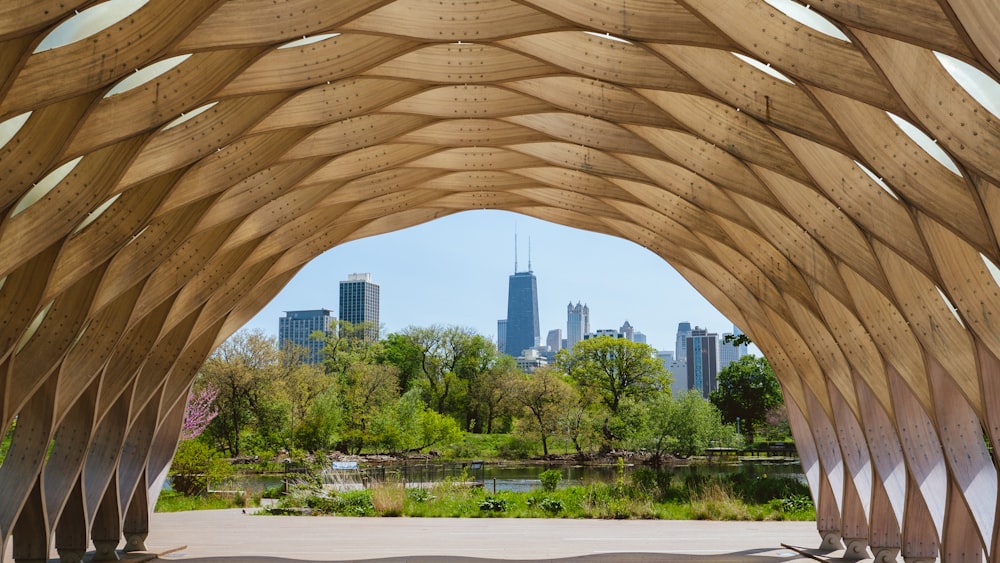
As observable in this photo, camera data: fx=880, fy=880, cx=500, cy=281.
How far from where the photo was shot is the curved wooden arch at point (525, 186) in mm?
11281

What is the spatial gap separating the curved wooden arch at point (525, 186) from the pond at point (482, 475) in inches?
634

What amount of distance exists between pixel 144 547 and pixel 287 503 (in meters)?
12.5

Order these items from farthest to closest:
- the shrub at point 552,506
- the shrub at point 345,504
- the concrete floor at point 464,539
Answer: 1. the shrub at point 345,504
2. the shrub at point 552,506
3. the concrete floor at point 464,539

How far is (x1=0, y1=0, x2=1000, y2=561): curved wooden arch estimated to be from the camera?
11281 mm

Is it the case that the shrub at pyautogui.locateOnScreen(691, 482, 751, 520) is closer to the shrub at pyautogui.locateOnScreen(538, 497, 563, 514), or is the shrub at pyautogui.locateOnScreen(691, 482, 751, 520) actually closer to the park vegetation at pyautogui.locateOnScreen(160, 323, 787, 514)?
the park vegetation at pyautogui.locateOnScreen(160, 323, 787, 514)

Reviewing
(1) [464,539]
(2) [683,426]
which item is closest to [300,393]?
(2) [683,426]

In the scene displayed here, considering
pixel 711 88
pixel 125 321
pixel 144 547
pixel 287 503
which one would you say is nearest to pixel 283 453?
pixel 287 503

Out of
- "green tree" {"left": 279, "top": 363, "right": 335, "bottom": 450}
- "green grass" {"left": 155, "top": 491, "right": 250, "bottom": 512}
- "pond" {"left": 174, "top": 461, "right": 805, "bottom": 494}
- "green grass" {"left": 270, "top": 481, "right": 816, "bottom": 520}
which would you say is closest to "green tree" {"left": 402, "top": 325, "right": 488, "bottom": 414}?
"pond" {"left": 174, "top": 461, "right": 805, "bottom": 494}

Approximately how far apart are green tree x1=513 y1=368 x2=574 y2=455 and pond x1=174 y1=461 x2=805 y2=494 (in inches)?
177

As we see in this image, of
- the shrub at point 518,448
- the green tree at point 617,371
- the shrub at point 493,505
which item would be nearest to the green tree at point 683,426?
the shrub at point 518,448

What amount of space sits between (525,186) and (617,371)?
60.2 m

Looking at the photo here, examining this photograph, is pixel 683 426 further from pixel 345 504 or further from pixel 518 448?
pixel 345 504

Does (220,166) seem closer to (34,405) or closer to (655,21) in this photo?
(34,405)

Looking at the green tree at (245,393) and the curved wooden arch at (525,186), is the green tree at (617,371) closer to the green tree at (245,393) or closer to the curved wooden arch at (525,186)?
the green tree at (245,393)
